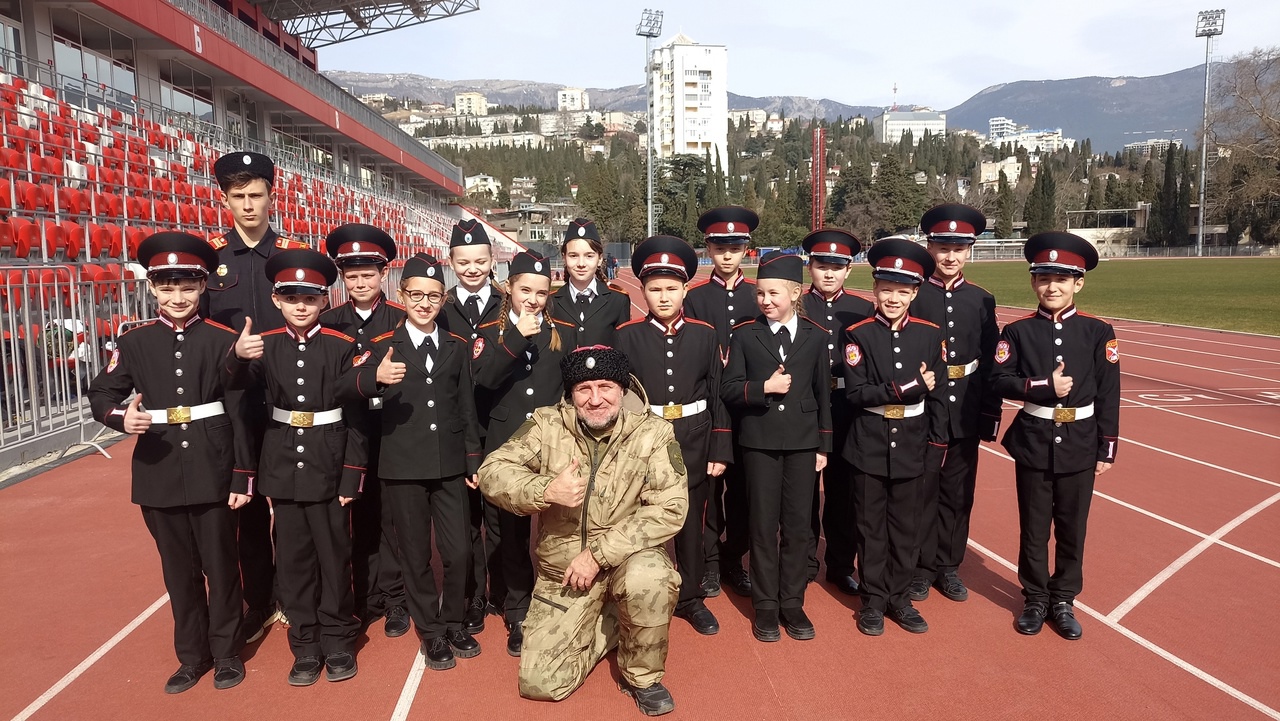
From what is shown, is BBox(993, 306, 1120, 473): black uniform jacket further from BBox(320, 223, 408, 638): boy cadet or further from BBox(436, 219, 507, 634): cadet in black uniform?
BBox(320, 223, 408, 638): boy cadet

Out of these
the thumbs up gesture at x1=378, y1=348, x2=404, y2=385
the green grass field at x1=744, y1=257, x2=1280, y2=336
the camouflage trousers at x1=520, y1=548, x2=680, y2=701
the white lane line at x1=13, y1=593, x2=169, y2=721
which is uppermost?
the thumbs up gesture at x1=378, y1=348, x2=404, y2=385

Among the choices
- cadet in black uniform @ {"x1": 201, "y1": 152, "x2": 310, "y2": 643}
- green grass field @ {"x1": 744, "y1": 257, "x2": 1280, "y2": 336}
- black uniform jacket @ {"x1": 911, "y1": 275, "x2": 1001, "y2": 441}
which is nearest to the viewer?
cadet in black uniform @ {"x1": 201, "y1": 152, "x2": 310, "y2": 643}

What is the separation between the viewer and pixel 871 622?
4.40 m

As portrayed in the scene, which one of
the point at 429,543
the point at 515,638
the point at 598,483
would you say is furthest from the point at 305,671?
the point at 598,483

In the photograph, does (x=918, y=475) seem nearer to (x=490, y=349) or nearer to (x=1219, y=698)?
(x=1219, y=698)

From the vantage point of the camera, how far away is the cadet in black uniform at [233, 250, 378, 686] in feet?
12.6

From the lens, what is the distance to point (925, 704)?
3.67 metres

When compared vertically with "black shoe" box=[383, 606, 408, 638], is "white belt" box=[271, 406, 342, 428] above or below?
above

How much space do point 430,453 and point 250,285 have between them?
1.50 m

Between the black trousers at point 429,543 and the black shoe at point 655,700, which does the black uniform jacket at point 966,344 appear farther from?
the black trousers at point 429,543

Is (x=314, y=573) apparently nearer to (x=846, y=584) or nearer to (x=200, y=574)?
(x=200, y=574)

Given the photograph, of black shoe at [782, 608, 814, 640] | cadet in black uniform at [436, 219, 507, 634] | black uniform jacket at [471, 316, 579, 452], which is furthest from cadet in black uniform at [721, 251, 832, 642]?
cadet in black uniform at [436, 219, 507, 634]

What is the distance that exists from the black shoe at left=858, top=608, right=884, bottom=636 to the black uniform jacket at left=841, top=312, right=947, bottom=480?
79cm

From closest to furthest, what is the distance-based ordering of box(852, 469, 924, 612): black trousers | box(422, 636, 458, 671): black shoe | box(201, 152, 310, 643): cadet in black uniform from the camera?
1. box(422, 636, 458, 671): black shoe
2. box(201, 152, 310, 643): cadet in black uniform
3. box(852, 469, 924, 612): black trousers
